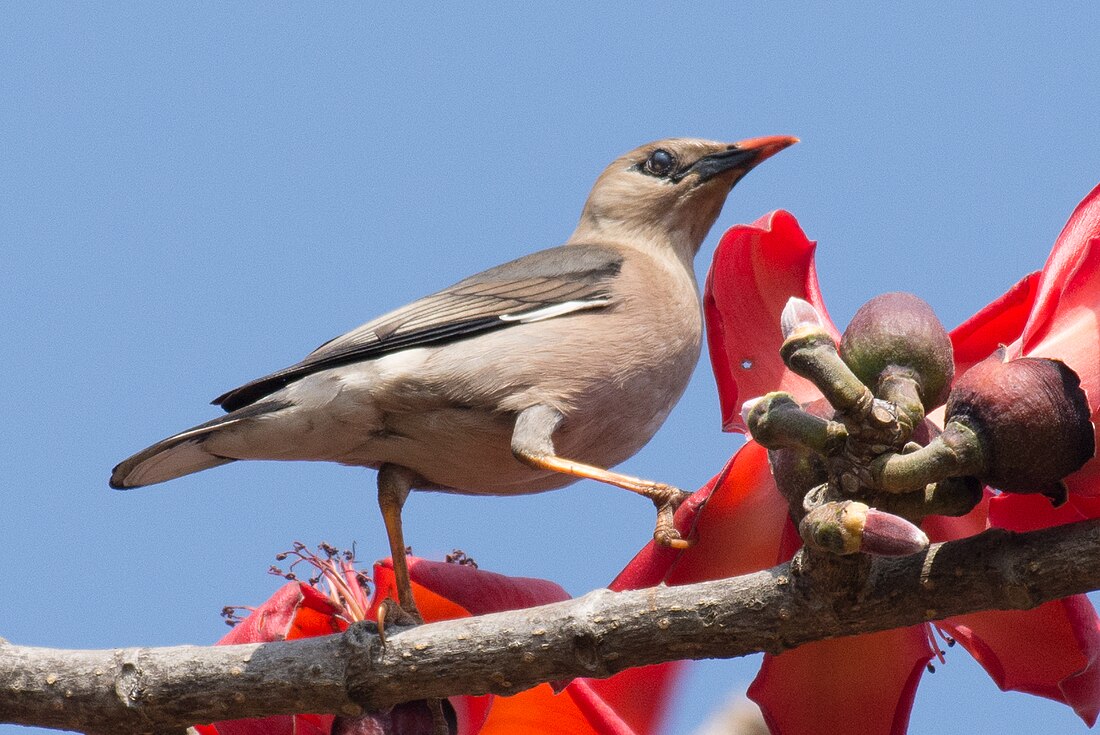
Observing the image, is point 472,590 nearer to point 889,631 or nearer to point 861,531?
point 889,631

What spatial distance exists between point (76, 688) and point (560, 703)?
1.19 m

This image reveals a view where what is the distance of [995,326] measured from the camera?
7.75 ft

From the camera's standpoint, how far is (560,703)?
2738 millimetres

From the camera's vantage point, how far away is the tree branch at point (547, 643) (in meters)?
2.11

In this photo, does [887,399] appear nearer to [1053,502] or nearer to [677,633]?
[1053,502]

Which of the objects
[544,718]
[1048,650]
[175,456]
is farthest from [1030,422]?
[175,456]

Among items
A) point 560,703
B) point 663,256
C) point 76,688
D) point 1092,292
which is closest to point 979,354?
point 1092,292

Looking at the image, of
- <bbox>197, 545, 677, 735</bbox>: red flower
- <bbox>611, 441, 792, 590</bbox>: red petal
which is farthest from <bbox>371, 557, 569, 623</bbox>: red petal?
A: <bbox>611, 441, 792, 590</bbox>: red petal

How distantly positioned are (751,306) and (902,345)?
0.60 m

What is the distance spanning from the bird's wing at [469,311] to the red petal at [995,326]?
9.49 ft

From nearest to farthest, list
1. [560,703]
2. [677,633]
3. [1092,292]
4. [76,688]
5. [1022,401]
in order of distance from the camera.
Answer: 1. [1022,401]
2. [1092,292]
3. [677,633]
4. [560,703]
5. [76,688]

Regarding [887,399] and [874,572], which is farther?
[874,572]

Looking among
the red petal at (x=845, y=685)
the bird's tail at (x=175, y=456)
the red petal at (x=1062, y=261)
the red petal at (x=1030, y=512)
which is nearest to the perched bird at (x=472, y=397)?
the bird's tail at (x=175, y=456)

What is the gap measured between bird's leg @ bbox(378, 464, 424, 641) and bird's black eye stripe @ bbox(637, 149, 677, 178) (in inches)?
97.4
